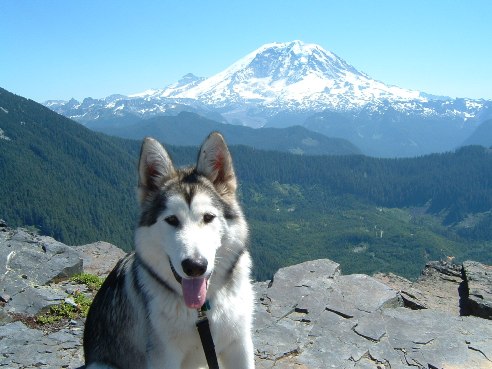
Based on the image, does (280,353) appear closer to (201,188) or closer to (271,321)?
(271,321)

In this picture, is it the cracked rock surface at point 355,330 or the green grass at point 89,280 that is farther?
the green grass at point 89,280

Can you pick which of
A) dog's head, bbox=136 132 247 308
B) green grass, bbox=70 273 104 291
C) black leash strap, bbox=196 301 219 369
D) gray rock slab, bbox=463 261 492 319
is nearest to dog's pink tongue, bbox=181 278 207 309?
dog's head, bbox=136 132 247 308

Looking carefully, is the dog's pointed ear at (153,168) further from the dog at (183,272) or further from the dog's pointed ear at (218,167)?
the dog's pointed ear at (218,167)

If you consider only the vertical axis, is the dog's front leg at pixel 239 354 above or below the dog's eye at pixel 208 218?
below

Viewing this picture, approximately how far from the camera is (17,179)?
17988cm

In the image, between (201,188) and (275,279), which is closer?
(201,188)

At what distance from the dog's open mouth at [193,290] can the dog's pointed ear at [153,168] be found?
3.19ft

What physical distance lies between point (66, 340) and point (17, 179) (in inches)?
7722

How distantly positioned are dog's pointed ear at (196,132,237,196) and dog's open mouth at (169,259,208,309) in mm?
1062

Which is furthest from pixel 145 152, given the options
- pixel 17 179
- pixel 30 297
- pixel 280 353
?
pixel 17 179

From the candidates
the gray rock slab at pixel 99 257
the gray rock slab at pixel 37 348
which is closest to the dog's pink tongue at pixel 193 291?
the gray rock slab at pixel 37 348

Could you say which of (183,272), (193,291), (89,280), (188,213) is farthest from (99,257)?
(183,272)

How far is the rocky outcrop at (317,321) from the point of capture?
271 inches

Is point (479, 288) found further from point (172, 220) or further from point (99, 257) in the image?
point (99, 257)
